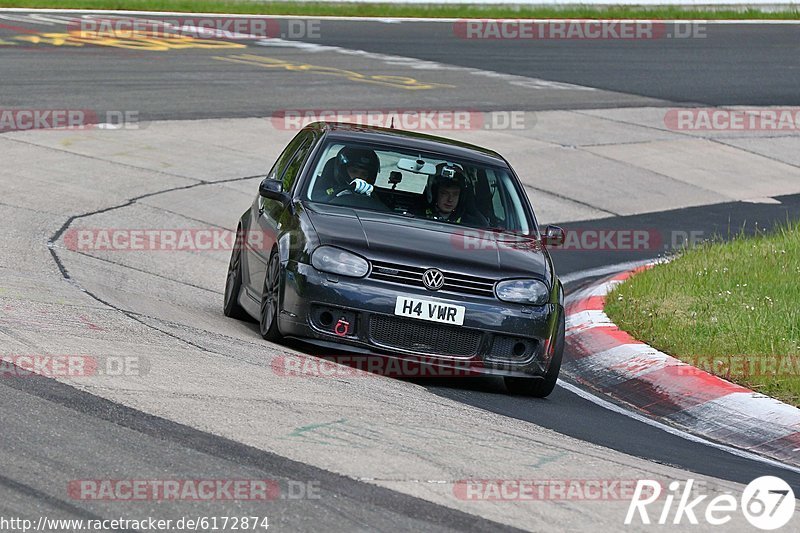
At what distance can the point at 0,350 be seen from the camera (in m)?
7.15

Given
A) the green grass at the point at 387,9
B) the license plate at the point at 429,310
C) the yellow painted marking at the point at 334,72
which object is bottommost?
the yellow painted marking at the point at 334,72

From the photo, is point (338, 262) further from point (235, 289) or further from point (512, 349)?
point (235, 289)

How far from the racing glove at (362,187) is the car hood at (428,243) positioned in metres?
0.28

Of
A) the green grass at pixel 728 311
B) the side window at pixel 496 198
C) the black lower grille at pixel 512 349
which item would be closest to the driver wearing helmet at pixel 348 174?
the side window at pixel 496 198

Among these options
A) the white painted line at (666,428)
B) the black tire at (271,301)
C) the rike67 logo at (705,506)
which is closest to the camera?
the rike67 logo at (705,506)

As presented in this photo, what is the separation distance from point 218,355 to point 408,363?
115 centimetres

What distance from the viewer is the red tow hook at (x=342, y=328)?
8.34 metres

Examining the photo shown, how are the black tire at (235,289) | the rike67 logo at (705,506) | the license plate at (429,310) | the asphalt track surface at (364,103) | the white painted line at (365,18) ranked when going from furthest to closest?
the white painted line at (365,18)
the black tire at (235,289)
the license plate at (429,310)
the rike67 logo at (705,506)
the asphalt track surface at (364,103)

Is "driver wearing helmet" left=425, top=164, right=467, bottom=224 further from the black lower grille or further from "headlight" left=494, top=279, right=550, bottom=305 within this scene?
the black lower grille

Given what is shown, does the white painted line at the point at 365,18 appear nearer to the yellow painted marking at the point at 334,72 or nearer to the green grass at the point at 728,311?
the yellow painted marking at the point at 334,72

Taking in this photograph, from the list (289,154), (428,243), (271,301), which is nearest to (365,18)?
(289,154)

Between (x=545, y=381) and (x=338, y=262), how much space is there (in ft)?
4.64

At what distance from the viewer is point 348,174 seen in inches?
376

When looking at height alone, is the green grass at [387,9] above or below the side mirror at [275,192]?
below
